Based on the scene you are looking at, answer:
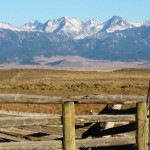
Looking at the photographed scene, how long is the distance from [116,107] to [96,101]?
9.43 ft

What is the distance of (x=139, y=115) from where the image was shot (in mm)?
8156

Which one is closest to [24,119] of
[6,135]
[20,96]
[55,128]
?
[20,96]

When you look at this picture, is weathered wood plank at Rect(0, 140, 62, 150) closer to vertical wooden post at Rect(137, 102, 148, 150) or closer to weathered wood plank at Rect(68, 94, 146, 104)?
weathered wood plank at Rect(68, 94, 146, 104)

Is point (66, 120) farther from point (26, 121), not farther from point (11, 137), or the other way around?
point (11, 137)

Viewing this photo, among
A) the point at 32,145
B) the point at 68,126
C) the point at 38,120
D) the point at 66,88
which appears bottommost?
the point at 32,145

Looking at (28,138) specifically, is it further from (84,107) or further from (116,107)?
(84,107)

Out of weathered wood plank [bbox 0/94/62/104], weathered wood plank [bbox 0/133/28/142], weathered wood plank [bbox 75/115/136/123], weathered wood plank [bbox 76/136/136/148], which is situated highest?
weathered wood plank [bbox 0/133/28/142]

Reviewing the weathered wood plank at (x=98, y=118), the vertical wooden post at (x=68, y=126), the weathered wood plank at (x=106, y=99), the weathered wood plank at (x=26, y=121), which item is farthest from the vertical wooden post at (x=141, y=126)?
the weathered wood plank at (x=26, y=121)

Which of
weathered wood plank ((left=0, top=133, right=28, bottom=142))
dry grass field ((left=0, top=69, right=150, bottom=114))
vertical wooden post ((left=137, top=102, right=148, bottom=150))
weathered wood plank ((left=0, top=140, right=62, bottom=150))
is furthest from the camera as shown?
dry grass field ((left=0, top=69, right=150, bottom=114))

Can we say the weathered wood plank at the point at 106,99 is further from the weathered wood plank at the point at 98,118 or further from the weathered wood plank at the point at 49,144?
the weathered wood plank at the point at 49,144

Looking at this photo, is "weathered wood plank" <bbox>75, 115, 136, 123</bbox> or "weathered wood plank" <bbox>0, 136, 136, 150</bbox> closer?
"weathered wood plank" <bbox>0, 136, 136, 150</bbox>

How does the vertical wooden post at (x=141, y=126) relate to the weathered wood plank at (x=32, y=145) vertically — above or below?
above

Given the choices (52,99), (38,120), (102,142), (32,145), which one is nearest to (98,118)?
(102,142)

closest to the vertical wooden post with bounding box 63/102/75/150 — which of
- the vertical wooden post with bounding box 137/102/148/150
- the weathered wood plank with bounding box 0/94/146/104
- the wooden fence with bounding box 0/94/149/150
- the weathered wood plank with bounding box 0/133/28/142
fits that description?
the wooden fence with bounding box 0/94/149/150
